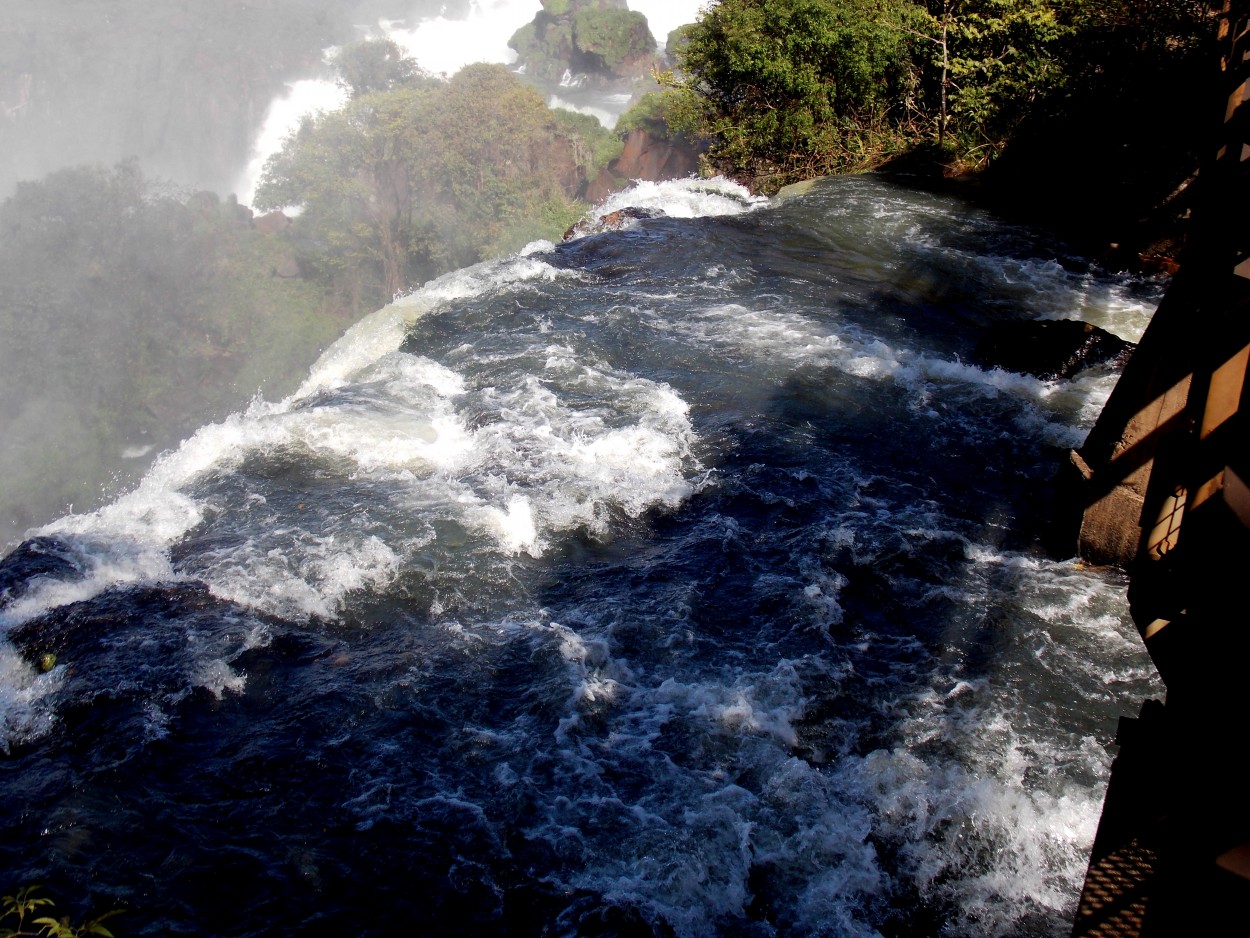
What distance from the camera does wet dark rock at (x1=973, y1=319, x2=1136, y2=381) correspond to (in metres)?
9.21

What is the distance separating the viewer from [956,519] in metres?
7.23

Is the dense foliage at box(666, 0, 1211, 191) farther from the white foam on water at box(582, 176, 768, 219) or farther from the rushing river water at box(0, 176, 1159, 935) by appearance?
the rushing river water at box(0, 176, 1159, 935)

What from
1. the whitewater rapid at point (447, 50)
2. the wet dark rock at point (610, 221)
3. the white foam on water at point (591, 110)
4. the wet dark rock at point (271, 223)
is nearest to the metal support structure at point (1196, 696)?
the wet dark rock at point (610, 221)

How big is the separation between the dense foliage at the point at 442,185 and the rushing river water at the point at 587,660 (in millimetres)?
21666

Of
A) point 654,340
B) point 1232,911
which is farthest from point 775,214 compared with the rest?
point 1232,911

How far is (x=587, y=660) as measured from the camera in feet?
19.4

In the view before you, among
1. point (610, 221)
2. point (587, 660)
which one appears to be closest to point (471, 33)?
point (610, 221)

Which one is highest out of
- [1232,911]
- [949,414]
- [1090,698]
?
[1232,911]

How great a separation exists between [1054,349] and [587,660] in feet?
22.3

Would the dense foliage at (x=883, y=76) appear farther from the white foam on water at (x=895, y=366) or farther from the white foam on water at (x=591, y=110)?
the white foam on water at (x=591, y=110)

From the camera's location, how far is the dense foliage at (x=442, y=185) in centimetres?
3038

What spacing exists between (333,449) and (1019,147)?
13346 millimetres

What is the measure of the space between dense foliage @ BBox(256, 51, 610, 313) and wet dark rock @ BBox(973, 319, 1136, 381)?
2152 cm

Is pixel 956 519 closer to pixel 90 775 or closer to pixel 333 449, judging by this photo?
pixel 333 449
